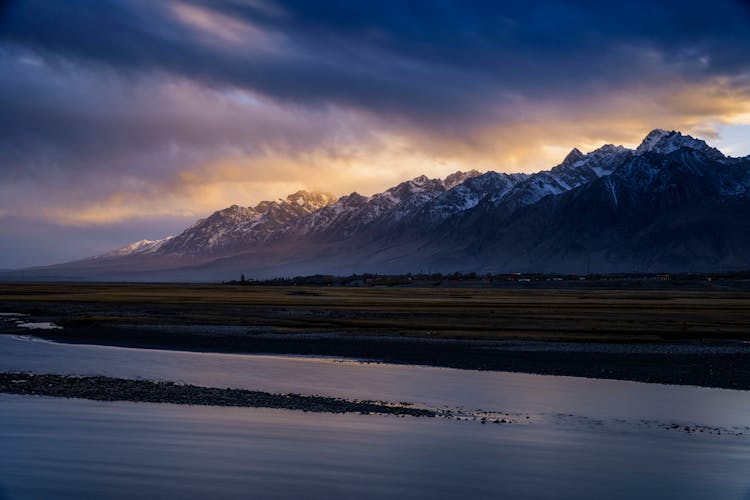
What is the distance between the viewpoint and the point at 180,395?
24.9m

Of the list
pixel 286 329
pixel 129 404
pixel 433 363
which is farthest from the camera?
pixel 286 329

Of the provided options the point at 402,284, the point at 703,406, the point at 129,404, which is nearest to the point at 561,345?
the point at 703,406

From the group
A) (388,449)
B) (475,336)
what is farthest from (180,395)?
(475,336)

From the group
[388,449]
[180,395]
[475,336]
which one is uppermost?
[475,336]

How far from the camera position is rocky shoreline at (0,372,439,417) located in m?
23.4

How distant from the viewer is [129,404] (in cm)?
2344

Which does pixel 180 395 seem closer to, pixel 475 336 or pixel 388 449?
pixel 388 449

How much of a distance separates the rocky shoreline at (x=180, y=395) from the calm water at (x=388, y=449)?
31.5 inches

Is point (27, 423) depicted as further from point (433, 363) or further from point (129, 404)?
point (433, 363)

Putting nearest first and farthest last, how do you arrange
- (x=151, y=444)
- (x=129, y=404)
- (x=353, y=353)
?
(x=151, y=444) → (x=129, y=404) → (x=353, y=353)

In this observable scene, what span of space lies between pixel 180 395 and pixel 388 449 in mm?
9056

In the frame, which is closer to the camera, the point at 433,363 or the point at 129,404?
the point at 129,404

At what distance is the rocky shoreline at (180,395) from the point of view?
76.7 feet

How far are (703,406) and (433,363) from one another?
518 inches
